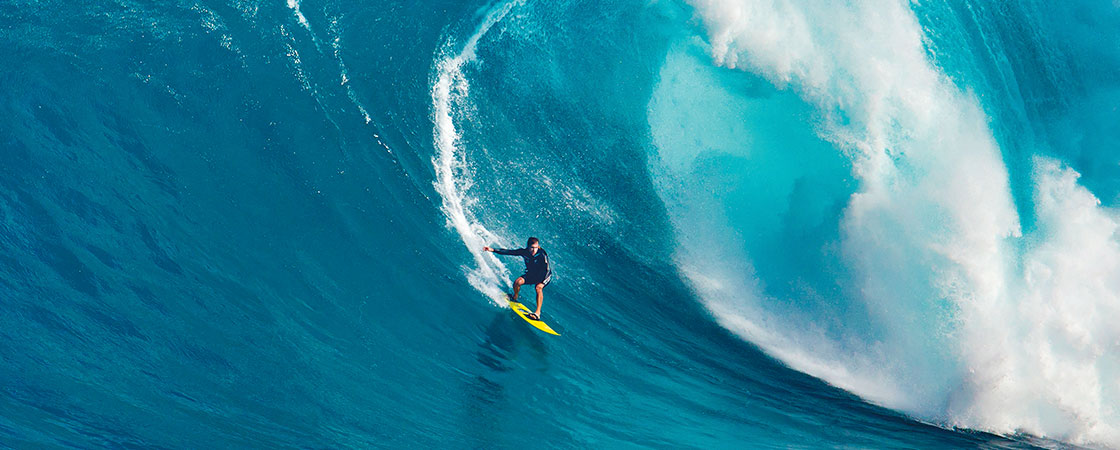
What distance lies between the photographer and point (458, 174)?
1102 cm

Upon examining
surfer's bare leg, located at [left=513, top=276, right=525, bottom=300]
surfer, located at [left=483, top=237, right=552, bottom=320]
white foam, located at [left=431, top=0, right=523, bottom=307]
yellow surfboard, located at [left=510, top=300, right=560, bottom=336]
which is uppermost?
white foam, located at [left=431, top=0, right=523, bottom=307]

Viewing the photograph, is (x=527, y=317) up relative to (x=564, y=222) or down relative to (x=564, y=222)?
down

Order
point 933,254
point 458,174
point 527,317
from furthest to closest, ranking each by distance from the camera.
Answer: point 458,174 < point 933,254 < point 527,317

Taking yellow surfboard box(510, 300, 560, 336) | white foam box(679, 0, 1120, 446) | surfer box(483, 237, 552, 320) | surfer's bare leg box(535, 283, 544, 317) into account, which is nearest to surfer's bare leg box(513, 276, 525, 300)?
surfer box(483, 237, 552, 320)

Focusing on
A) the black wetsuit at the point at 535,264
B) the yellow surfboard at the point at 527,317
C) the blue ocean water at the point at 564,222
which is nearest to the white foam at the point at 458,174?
the blue ocean water at the point at 564,222

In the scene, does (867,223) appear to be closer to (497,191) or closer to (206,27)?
(497,191)

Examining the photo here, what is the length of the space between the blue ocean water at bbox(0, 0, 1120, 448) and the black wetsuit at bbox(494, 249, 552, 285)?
870 mm

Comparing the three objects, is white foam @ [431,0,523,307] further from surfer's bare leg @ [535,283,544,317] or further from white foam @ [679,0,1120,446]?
white foam @ [679,0,1120,446]

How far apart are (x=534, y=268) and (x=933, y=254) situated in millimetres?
6352

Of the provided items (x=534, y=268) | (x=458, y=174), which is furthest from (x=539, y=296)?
(x=458, y=174)

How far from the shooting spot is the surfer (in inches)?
370

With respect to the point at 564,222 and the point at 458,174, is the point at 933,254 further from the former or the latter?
the point at 458,174

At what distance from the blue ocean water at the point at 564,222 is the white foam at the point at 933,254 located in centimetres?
5

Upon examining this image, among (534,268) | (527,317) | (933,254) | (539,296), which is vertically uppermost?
(933,254)
